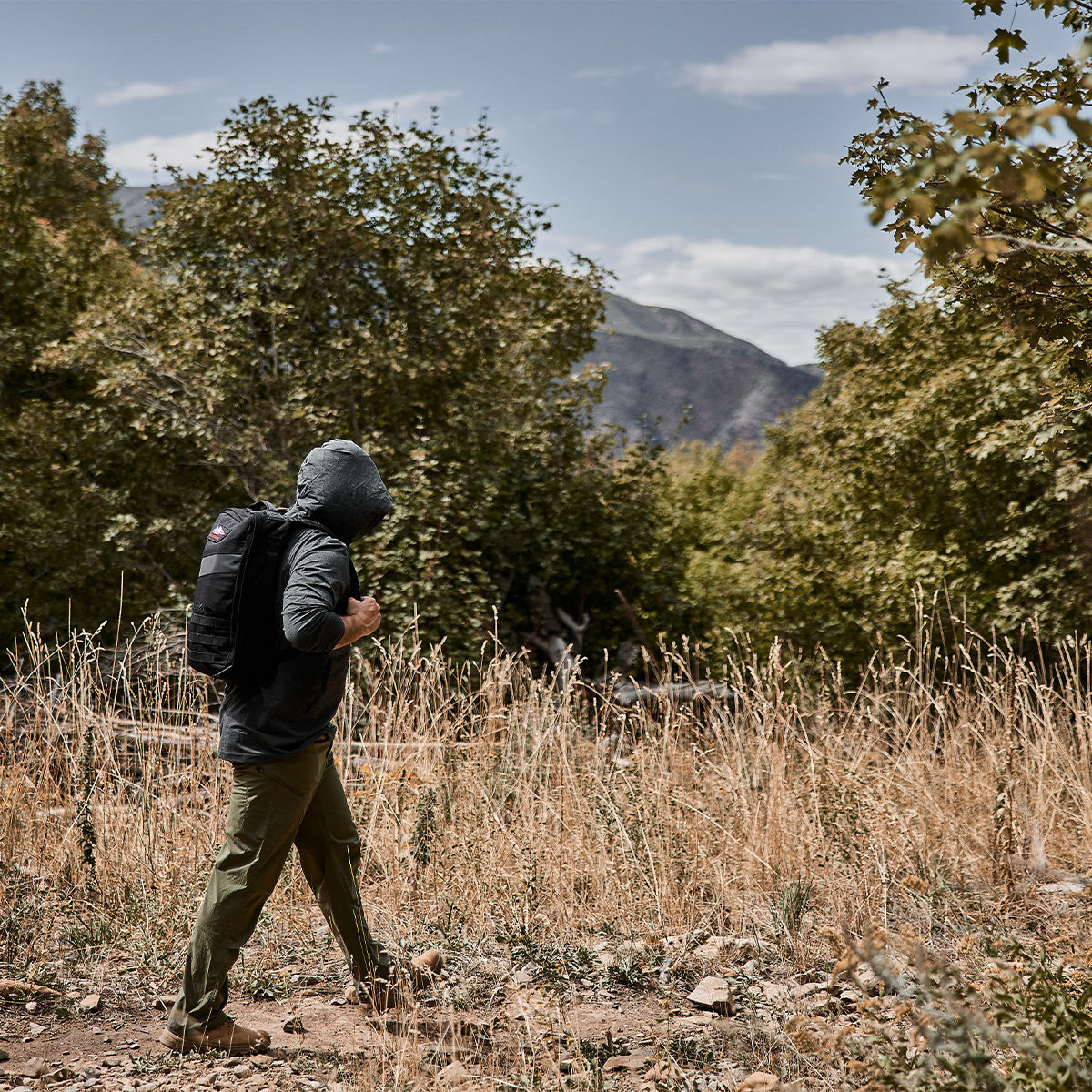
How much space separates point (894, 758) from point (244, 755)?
312 cm

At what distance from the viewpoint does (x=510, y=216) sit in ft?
36.2

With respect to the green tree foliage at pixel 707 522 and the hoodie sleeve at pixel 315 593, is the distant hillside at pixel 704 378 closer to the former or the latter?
the green tree foliage at pixel 707 522

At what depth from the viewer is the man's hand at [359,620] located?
292 cm

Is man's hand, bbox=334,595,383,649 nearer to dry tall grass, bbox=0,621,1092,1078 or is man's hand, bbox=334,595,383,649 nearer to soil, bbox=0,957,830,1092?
soil, bbox=0,957,830,1092

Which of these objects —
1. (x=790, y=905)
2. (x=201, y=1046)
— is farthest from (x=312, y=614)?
(x=790, y=905)

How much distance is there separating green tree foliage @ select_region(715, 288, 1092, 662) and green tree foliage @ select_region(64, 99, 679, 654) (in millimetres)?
2424

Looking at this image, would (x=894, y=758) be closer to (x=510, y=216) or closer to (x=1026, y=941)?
(x=1026, y=941)

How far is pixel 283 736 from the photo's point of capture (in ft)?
9.72

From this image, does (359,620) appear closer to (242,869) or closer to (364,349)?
(242,869)

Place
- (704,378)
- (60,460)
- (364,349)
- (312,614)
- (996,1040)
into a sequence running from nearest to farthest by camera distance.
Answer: (996,1040) → (312,614) → (364,349) → (60,460) → (704,378)

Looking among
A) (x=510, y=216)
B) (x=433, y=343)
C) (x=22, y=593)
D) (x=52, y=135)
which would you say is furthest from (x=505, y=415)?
(x=52, y=135)

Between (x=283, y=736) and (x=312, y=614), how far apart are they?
16.8 inches

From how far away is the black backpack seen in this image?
294 centimetres

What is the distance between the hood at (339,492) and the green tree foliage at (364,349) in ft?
18.5
